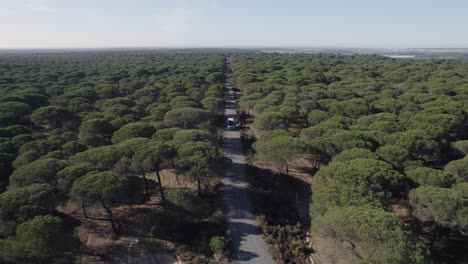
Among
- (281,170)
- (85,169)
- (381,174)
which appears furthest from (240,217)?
(85,169)

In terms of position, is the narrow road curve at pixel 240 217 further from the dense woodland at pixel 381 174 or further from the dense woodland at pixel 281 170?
the dense woodland at pixel 381 174

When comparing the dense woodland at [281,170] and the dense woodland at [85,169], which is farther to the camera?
the dense woodland at [85,169]

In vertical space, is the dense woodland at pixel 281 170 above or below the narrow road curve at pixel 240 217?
above

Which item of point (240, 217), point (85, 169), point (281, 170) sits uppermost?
point (85, 169)

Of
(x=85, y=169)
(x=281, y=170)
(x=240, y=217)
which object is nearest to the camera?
(x=85, y=169)

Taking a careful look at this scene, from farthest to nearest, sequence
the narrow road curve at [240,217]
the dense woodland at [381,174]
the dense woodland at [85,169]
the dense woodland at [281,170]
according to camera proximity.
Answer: the narrow road curve at [240,217], the dense woodland at [85,169], the dense woodland at [281,170], the dense woodland at [381,174]

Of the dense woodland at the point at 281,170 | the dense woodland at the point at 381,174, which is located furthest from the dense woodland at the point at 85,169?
the dense woodland at the point at 381,174

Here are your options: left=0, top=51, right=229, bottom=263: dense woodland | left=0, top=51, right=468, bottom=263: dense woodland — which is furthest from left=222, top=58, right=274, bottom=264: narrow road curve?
left=0, top=51, right=229, bottom=263: dense woodland

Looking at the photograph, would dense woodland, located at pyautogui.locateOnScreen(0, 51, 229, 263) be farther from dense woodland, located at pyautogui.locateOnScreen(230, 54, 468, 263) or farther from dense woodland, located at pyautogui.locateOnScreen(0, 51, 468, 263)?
dense woodland, located at pyautogui.locateOnScreen(230, 54, 468, 263)

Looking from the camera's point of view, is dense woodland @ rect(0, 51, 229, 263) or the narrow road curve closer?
dense woodland @ rect(0, 51, 229, 263)

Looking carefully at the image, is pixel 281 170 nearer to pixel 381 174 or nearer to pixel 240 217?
pixel 240 217
